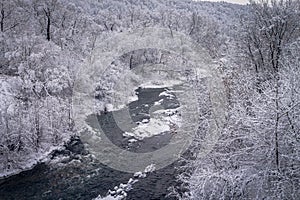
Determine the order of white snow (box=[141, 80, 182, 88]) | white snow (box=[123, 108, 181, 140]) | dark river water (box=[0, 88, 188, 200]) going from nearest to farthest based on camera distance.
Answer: dark river water (box=[0, 88, 188, 200]), white snow (box=[123, 108, 181, 140]), white snow (box=[141, 80, 182, 88])

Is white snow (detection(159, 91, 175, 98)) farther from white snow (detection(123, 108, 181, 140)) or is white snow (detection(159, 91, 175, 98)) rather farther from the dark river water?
the dark river water

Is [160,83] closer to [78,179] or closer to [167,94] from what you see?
[167,94]

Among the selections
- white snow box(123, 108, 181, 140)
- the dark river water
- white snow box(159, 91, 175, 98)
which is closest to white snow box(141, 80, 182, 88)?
white snow box(159, 91, 175, 98)

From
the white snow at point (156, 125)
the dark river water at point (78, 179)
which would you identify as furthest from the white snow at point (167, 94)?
the dark river water at point (78, 179)

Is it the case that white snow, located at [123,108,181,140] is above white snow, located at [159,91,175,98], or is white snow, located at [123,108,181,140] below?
below

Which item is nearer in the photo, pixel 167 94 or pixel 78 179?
pixel 78 179

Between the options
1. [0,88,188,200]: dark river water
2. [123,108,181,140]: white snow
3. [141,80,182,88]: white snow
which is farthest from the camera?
[141,80,182,88]: white snow

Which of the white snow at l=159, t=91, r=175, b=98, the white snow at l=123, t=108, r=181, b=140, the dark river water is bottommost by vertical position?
the dark river water

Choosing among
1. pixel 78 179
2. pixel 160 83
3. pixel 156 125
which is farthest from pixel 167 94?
pixel 78 179

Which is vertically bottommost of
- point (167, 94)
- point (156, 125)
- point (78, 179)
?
point (78, 179)
